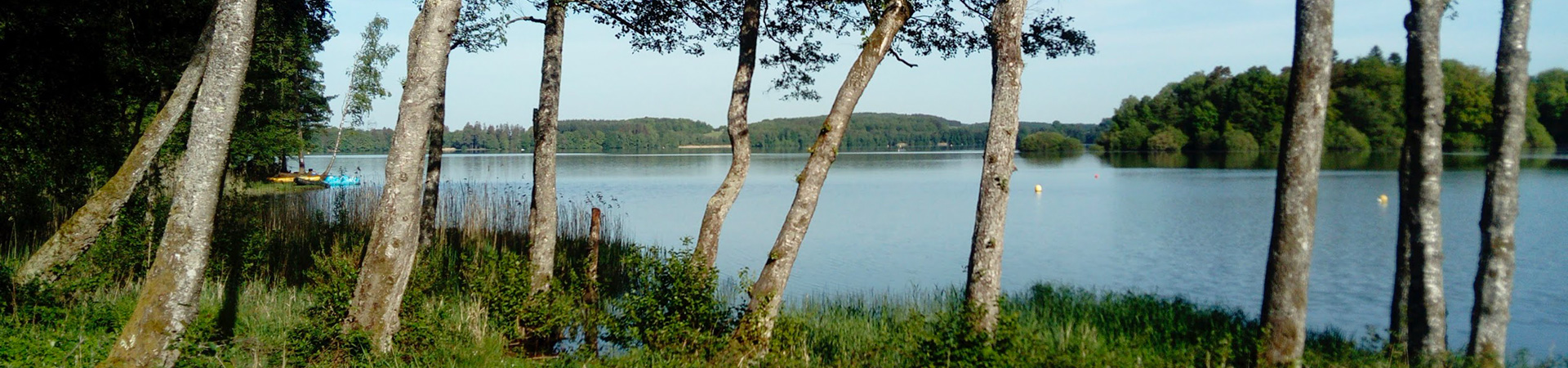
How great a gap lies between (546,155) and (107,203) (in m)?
3.24

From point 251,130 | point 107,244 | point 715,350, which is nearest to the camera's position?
point 715,350

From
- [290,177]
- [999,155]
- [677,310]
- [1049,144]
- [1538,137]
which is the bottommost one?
[290,177]

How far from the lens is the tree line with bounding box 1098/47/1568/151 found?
4916 cm

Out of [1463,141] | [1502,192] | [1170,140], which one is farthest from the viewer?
[1170,140]

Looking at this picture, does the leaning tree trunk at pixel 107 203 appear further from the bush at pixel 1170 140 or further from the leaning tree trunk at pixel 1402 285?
the bush at pixel 1170 140

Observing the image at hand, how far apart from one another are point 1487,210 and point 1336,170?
37486 millimetres

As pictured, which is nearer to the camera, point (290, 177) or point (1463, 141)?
point (290, 177)

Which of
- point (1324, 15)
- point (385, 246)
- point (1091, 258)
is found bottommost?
point (1091, 258)

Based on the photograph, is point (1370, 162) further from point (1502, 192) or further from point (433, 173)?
point (433, 173)

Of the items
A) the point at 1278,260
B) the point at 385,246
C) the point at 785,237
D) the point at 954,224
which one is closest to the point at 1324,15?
the point at 1278,260

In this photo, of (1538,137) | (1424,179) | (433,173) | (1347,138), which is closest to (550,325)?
(433,173)

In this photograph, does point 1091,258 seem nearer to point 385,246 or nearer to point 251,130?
→ point 385,246

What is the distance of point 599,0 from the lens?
9227 mm

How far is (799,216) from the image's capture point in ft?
20.6
